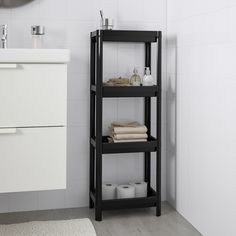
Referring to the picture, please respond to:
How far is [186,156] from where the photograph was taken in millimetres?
2775

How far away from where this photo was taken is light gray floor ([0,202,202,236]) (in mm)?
2602

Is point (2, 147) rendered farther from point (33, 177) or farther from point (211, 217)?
point (211, 217)

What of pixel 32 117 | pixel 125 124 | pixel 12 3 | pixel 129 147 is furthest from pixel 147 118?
pixel 12 3

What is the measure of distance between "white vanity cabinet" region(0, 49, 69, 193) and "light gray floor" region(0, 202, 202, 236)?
1.41 feet

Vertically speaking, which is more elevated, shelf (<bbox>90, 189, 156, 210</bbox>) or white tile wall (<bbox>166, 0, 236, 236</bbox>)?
white tile wall (<bbox>166, 0, 236, 236</bbox>)

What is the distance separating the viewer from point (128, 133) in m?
2.80

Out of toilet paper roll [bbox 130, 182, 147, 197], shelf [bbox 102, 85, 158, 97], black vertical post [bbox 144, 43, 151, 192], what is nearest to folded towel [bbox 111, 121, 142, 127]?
black vertical post [bbox 144, 43, 151, 192]

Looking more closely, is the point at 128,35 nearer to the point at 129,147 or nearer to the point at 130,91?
the point at 130,91

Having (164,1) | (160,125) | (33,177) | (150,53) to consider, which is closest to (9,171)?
(33,177)

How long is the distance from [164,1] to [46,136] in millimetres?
1242

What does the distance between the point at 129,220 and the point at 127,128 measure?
0.56 meters

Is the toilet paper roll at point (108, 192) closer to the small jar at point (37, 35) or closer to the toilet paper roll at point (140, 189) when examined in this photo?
the toilet paper roll at point (140, 189)

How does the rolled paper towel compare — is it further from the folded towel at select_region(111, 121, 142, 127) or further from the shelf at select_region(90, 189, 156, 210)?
the folded towel at select_region(111, 121, 142, 127)

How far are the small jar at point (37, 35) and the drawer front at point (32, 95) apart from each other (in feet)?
1.08
